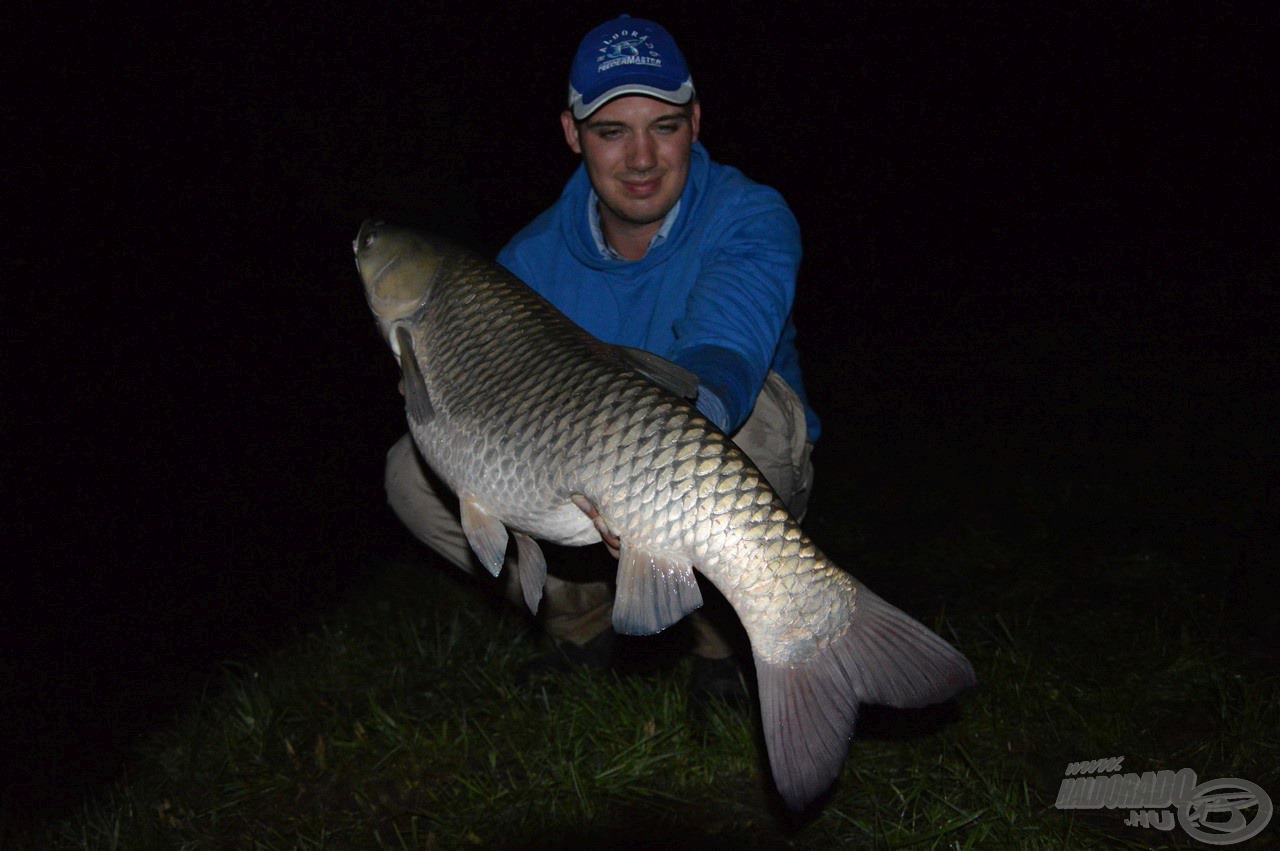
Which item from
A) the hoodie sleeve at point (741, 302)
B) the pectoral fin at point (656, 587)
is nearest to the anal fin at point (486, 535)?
the pectoral fin at point (656, 587)

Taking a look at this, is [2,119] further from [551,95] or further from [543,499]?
[551,95]

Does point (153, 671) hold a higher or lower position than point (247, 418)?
higher

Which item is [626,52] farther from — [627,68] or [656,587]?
[656,587]

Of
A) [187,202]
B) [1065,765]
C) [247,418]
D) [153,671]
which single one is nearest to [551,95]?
[187,202]

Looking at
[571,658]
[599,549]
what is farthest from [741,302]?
[571,658]

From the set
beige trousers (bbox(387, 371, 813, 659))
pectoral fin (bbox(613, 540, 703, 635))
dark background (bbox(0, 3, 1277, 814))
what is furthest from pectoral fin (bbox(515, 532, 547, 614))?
dark background (bbox(0, 3, 1277, 814))

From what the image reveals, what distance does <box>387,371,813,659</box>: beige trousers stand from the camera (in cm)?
247

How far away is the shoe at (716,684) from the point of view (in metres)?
2.36

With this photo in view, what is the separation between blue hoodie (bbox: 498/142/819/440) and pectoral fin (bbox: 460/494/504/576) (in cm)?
48

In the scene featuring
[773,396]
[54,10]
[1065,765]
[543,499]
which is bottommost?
[1065,765]

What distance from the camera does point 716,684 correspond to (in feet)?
7.95

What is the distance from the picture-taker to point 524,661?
2709 millimetres

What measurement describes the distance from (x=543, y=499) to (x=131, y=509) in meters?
2.88

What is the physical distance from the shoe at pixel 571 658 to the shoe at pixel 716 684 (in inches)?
10.1
